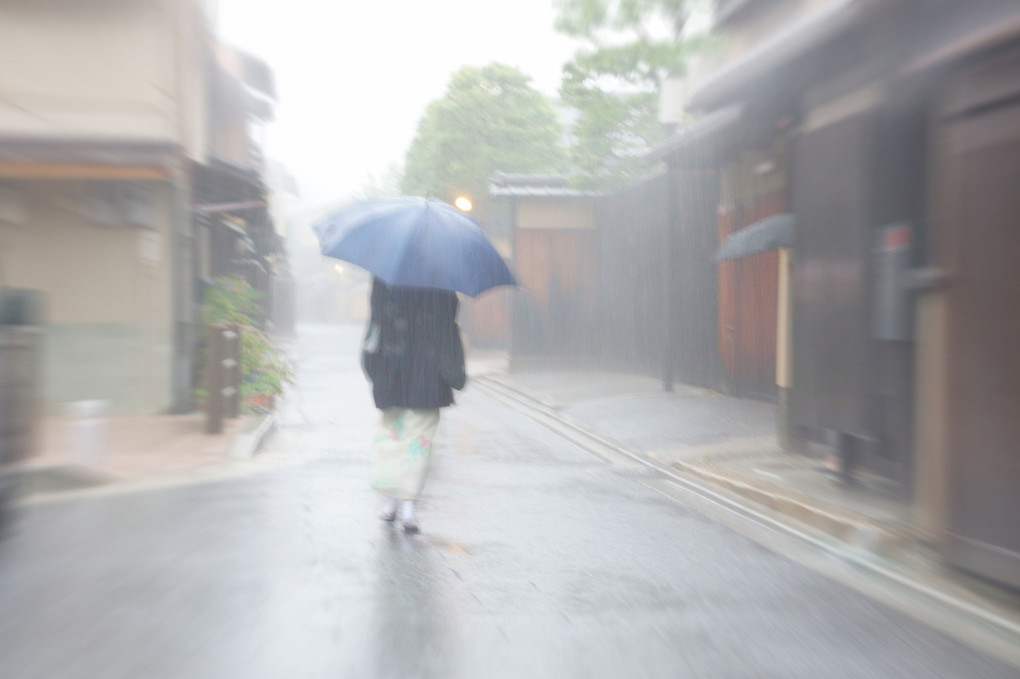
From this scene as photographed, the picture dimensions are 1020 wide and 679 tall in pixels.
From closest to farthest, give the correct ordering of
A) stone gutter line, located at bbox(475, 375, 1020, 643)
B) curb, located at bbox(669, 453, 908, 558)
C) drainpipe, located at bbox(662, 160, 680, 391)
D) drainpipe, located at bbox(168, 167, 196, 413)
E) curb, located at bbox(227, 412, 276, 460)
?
1. stone gutter line, located at bbox(475, 375, 1020, 643)
2. curb, located at bbox(669, 453, 908, 558)
3. curb, located at bbox(227, 412, 276, 460)
4. drainpipe, located at bbox(168, 167, 196, 413)
5. drainpipe, located at bbox(662, 160, 680, 391)

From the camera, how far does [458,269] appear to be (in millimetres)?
5703

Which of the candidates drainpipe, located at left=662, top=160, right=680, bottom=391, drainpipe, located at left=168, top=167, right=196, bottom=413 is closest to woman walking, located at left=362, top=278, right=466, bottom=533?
drainpipe, located at left=168, top=167, right=196, bottom=413

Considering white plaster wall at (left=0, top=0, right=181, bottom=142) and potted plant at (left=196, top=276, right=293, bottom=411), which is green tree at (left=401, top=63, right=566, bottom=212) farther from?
white plaster wall at (left=0, top=0, right=181, bottom=142)

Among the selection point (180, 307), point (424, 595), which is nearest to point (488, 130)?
point (180, 307)

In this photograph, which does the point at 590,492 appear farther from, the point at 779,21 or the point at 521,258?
the point at 521,258

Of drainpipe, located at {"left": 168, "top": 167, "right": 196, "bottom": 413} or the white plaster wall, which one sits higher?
the white plaster wall

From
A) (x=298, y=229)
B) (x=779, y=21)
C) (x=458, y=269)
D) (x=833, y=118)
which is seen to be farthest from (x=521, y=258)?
(x=298, y=229)

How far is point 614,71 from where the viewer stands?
19.0m

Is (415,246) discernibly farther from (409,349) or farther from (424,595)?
(424,595)

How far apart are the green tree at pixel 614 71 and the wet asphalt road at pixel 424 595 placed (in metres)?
11.7

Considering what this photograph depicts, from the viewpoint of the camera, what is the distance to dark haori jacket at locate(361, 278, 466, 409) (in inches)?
231

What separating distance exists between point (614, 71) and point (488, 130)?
45.2 feet

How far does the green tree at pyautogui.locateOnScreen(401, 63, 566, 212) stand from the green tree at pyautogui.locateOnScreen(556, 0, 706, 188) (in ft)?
32.6

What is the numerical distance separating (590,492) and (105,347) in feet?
22.5
